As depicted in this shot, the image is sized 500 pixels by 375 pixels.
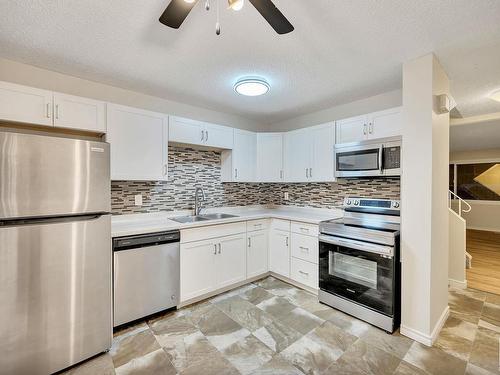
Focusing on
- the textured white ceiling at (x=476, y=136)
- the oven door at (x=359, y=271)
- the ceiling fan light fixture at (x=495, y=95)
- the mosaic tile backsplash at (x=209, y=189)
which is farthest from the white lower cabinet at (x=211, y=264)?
the textured white ceiling at (x=476, y=136)

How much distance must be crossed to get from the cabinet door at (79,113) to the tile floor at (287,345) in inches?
75.2

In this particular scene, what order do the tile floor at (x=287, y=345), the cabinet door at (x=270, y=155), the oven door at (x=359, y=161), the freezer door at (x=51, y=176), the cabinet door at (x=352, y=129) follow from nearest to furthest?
the freezer door at (x=51, y=176) < the tile floor at (x=287, y=345) < the oven door at (x=359, y=161) < the cabinet door at (x=352, y=129) < the cabinet door at (x=270, y=155)

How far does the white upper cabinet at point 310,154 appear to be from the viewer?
121 inches

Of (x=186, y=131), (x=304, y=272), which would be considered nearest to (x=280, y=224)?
(x=304, y=272)

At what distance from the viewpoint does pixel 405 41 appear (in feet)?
5.98

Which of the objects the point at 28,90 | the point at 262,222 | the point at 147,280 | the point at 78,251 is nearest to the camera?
the point at 78,251

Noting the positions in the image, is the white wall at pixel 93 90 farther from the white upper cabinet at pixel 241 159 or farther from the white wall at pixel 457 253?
the white wall at pixel 457 253

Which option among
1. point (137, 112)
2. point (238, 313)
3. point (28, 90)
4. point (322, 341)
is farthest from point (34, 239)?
point (322, 341)

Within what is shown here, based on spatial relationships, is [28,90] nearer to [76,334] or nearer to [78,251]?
[78,251]

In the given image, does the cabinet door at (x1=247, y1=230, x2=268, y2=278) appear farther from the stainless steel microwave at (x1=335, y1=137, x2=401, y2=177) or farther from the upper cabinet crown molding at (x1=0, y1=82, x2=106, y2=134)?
the upper cabinet crown molding at (x1=0, y1=82, x2=106, y2=134)

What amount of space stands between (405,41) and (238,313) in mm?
2779

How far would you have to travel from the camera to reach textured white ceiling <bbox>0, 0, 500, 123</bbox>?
4.95 ft

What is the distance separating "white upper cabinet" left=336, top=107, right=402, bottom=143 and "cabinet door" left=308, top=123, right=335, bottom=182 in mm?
120

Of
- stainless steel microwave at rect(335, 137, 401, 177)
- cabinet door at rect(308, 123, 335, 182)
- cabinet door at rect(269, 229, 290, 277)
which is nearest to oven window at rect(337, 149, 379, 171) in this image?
stainless steel microwave at rect(335, 137, 401, 177)
